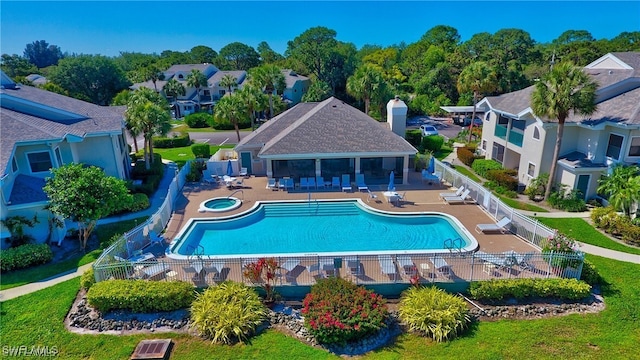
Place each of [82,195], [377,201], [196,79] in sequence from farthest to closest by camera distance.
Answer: [196,79]
[377,201]
[82,195]

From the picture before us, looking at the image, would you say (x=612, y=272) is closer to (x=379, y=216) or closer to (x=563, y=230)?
(x=563, y=230)

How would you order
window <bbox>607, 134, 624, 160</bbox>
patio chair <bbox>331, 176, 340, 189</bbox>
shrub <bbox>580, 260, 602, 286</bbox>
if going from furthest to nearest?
patio chair <bbox>331, 176, 340, 189</bbox> < window <bbox>607, 134, 624, 160</bbox> < shrub <bbox>580, 260, 602, 286</bbox>

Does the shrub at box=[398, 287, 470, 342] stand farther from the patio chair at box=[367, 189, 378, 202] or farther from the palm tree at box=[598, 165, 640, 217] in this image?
the palm tree at box=[598, 165, 640, 217]

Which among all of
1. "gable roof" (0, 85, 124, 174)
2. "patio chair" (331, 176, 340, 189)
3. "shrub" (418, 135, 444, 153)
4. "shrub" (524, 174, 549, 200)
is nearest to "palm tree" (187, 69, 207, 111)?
"gable roof" (0, 85, 124, 174)

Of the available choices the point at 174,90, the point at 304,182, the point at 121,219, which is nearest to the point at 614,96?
the point at 304,182

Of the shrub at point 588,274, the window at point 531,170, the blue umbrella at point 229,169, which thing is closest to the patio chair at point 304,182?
the blue umbrella at point 229,169

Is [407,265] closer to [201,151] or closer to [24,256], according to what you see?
[24,256]
